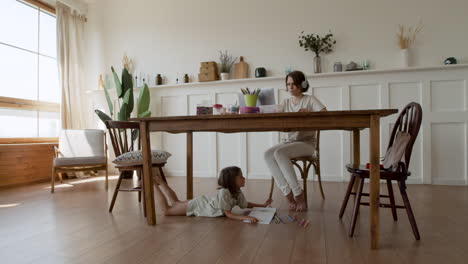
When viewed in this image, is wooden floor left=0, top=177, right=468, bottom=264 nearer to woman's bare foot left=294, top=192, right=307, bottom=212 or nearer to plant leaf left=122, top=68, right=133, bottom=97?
woman's bare foot left=294, top=192, right=307, bottom=212

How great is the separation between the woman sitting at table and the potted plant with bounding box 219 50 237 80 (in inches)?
73.7

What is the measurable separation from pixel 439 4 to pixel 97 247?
4.36 meters

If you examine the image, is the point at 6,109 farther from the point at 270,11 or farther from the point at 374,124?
the point at 374,124

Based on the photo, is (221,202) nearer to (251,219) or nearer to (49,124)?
(251,219)

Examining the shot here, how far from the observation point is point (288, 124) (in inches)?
72.7

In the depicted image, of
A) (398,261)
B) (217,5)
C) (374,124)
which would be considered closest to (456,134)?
(374,124)

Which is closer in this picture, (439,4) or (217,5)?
(439,4)

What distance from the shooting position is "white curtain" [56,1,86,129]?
4.69 m

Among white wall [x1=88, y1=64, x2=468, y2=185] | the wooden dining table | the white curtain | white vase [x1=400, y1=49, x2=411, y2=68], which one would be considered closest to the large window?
the white curtain

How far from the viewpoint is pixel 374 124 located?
171 centimetres

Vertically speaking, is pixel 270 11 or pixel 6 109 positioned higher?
pixel 270 11

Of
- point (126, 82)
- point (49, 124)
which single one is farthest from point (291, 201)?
point (49, 124)

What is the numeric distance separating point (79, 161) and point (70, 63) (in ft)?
6.32

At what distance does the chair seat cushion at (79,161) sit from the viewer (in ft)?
11.8
